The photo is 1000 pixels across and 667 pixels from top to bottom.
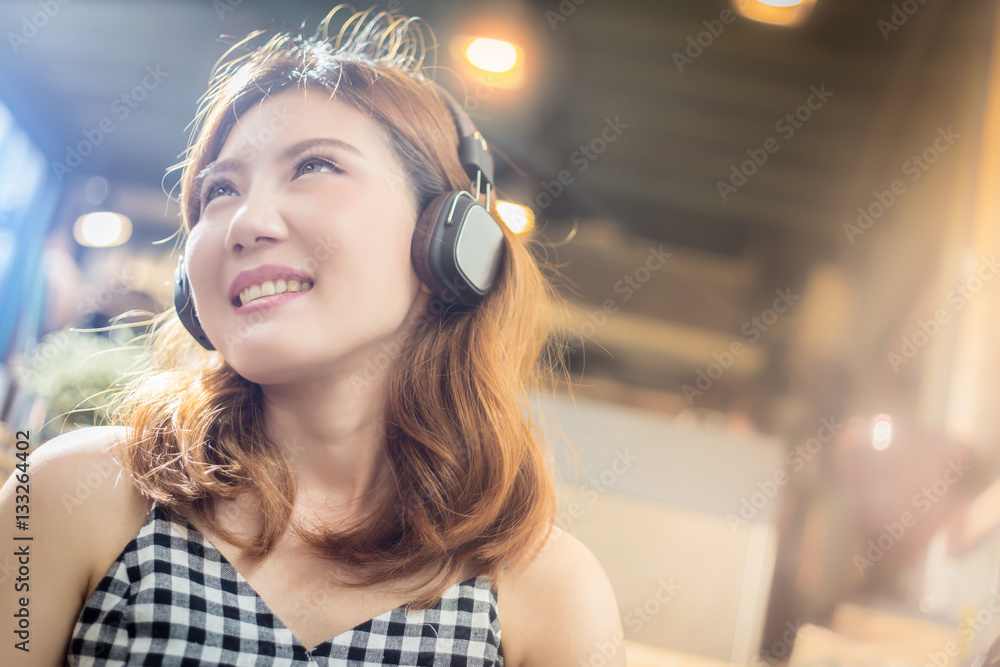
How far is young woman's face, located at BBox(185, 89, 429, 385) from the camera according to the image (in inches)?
27.3

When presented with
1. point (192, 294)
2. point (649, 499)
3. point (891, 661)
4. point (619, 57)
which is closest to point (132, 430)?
point (192, 294)

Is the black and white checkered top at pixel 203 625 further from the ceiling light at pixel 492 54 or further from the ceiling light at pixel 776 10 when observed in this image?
the ceiling light at pixel 776 10

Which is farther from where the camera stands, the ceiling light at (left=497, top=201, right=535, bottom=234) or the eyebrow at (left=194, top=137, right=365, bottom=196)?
the ceiling light at (left=497, top=201, right=535, bottom=234)

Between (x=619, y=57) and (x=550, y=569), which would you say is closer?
(x=550, y=569)

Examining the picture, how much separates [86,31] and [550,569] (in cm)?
101

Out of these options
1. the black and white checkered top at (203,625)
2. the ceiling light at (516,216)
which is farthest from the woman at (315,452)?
the ceiling light at (516,216)

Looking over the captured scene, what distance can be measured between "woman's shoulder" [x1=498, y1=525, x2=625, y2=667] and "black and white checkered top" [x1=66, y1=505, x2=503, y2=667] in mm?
40

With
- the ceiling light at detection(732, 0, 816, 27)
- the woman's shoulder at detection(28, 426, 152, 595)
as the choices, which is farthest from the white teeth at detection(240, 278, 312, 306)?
the ceiling light at detection(732, 0, 816, 27)

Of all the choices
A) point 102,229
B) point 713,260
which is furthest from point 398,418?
point 713,260

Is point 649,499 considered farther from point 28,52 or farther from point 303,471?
point 28,52

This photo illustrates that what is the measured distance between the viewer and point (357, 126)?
2.41 ft

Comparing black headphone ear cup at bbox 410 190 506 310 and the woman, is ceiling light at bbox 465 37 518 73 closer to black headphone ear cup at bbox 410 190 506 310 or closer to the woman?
the woman

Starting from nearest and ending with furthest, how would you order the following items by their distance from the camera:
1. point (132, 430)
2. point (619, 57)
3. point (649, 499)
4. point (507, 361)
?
point (132, 430) < point (507, 361) < point (649, 499) < point (619, 57)

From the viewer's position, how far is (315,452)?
743mm
